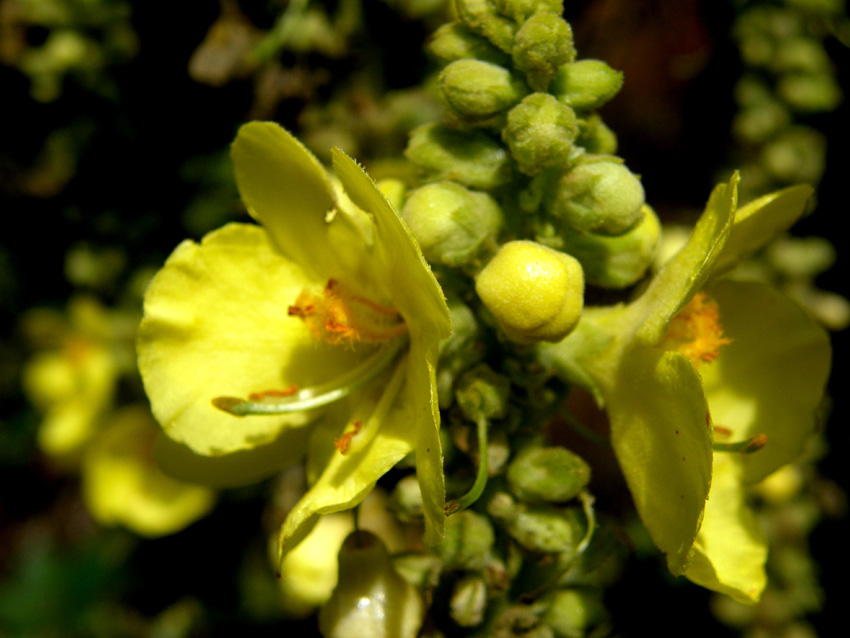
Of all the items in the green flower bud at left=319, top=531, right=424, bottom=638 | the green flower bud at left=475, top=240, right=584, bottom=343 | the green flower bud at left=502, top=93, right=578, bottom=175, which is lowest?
the green flower bud at left=319, top=531, right=424, bottom=638

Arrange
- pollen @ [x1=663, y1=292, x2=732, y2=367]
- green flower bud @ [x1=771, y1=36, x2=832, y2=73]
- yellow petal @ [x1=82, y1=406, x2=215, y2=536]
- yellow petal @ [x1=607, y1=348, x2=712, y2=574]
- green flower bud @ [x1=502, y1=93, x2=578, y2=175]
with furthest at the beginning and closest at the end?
yellow petal @ [x1=82, y1=406, x2=215, y2=536]
green flower bud @ [x1=771, y1=36, x2=832, y2=73]
pollen @ [x1=663, y1=292, x2=732, y2=367]
green flower bud @ [x1=502, y1=93, x2=578, y2=175]
yellow petal @ [x1=607, y1=348, x2=712, y2=574]

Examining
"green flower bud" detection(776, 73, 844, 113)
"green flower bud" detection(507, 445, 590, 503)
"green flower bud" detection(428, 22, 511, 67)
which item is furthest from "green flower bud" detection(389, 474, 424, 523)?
"green flower bud" detection(776, 73, 844, 113)

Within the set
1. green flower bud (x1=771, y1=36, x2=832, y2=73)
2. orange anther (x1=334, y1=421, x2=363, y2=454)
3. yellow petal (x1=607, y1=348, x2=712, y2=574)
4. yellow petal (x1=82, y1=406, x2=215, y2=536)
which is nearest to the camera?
yellow petal (x1=607, y1=348, x2=712, y2=574)

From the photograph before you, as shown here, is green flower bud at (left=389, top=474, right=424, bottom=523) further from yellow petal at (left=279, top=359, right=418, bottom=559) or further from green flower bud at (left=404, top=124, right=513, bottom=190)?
green flower bud at (left=404, top=124, right=513, bottom=190)

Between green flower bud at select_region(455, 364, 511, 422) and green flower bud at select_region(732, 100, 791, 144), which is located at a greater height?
green flower bud at select_region(455, 364, 511, 422)

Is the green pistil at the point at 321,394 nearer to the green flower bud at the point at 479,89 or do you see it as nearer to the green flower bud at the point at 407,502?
the green flower bud at the point at 407,502

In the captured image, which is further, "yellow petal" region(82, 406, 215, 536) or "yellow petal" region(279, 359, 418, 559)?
"yellow petal" region(82, 406, 215, 536)

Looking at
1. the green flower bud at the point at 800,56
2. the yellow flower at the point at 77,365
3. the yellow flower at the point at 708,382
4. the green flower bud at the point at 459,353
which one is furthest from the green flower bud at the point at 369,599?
the green flower bud at the point at 800,56
